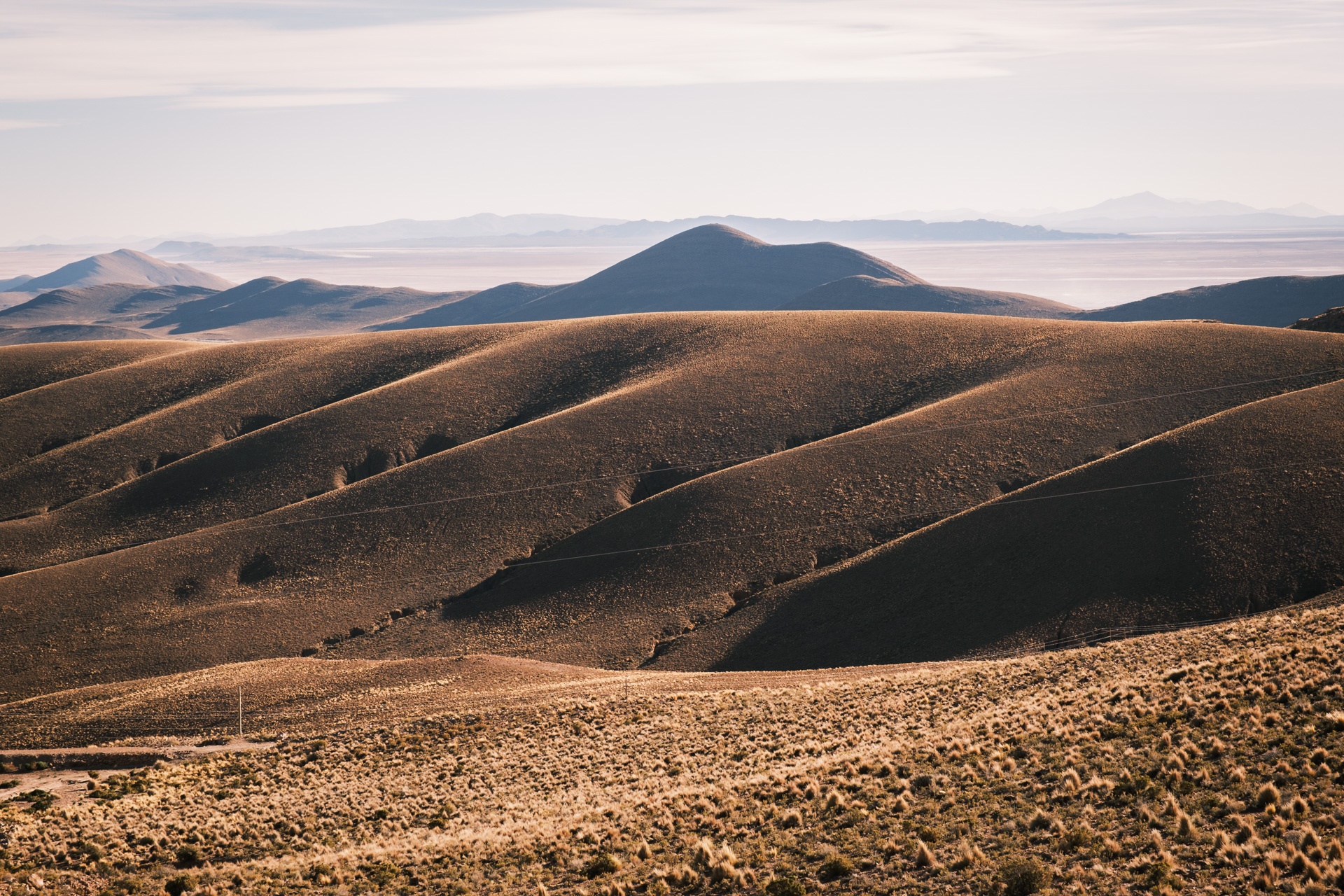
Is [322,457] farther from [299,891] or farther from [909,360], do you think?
[299,891]

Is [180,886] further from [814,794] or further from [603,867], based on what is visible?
[814,794]

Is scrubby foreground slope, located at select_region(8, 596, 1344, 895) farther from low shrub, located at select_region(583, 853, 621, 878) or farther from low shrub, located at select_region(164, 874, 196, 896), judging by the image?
low shrub, located at select_region(164, 874, 196, 896)

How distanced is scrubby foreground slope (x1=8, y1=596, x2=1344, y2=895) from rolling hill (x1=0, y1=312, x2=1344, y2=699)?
15.1 meters

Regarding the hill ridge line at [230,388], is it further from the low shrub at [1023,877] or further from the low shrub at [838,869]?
the low shrub at [1023,877]

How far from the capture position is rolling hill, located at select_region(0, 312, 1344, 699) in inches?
1804

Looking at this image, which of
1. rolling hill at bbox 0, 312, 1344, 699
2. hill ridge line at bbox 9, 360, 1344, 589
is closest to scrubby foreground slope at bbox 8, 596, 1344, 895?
rolling hill at bbox 0, 312, 1344, 699

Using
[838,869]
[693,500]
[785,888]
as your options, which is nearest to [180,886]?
[785,888]

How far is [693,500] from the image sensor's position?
60875mm

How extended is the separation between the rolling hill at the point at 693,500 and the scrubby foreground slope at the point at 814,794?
15.1 meters

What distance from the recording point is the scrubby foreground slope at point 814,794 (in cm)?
1513

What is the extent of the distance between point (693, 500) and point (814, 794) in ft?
136

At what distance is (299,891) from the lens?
62.5ft

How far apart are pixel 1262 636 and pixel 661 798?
56.6 ft

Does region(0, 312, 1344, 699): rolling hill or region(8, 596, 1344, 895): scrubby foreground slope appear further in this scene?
region(0, 312, 1344, 699): rolling hill
